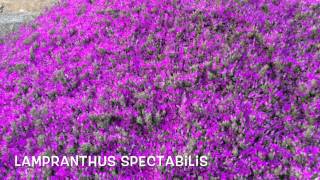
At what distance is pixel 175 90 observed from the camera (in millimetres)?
6027

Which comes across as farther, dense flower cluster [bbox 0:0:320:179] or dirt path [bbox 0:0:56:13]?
dirt path [bbox 0:0:56:13]

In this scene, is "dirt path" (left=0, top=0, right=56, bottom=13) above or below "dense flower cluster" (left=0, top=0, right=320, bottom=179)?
above

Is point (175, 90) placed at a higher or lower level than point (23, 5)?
lower

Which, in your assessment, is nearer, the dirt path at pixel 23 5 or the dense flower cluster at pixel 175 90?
the dense flower cluster at pixel 175 90

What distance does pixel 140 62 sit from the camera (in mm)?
6848

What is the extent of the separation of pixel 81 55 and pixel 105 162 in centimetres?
340

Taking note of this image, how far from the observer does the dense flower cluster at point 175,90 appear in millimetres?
4926

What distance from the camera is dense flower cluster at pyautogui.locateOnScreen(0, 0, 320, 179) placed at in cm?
493

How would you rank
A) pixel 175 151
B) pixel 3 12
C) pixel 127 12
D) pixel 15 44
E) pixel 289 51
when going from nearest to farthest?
pixel 175 151 → pixel 289 51 → pixel 127 12 → pixel 15 44 → pixel 3 12

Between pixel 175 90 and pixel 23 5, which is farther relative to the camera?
pixel 23 5

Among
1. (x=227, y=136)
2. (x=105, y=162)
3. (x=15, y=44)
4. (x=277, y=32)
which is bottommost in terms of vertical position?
(x=105, y=162)

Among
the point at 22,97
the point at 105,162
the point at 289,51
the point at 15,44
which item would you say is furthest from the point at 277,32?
the point at 15,44

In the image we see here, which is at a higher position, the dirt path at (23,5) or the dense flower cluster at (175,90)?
the dirt path at (23,5)

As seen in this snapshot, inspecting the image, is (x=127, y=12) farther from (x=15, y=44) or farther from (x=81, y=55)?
(x=15, y=44)
